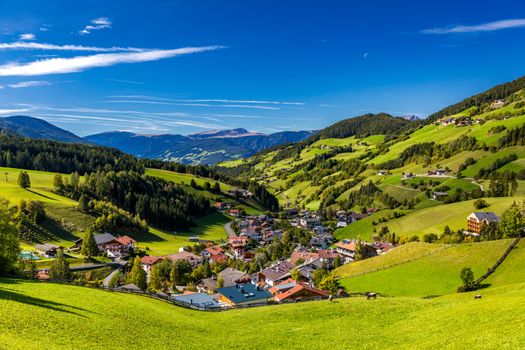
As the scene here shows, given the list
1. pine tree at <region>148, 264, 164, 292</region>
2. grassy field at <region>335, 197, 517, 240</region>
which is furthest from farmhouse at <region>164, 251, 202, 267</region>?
grassy field at <region>335, 197, 517, 240</region>

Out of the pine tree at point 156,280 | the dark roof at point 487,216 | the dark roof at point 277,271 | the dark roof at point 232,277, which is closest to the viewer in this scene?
the pine tree at point 156,280

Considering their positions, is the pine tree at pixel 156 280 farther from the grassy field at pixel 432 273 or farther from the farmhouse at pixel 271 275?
the grassy field at pixel 432 273

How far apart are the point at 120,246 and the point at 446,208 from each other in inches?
5021

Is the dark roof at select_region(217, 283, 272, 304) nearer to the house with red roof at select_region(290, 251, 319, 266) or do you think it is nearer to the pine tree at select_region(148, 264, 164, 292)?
the pine tree at select_region(148, 264, 164, 292)

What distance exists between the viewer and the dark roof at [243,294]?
2974 inches

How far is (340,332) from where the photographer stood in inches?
1372

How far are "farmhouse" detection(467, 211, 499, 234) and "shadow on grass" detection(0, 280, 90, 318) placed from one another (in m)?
119

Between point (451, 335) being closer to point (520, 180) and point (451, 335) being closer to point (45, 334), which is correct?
point (45, 334)

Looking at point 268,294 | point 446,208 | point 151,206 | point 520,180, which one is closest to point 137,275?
point 268,294

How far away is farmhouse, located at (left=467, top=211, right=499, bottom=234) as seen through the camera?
119350 millimetres

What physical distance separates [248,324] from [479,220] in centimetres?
10837

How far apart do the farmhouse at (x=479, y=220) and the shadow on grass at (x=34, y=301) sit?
118585 mm

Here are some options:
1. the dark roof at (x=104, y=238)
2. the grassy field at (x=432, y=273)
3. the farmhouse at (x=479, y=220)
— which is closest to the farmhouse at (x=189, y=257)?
the dark roof at (x=104, y=238)

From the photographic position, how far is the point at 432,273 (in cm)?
7538
